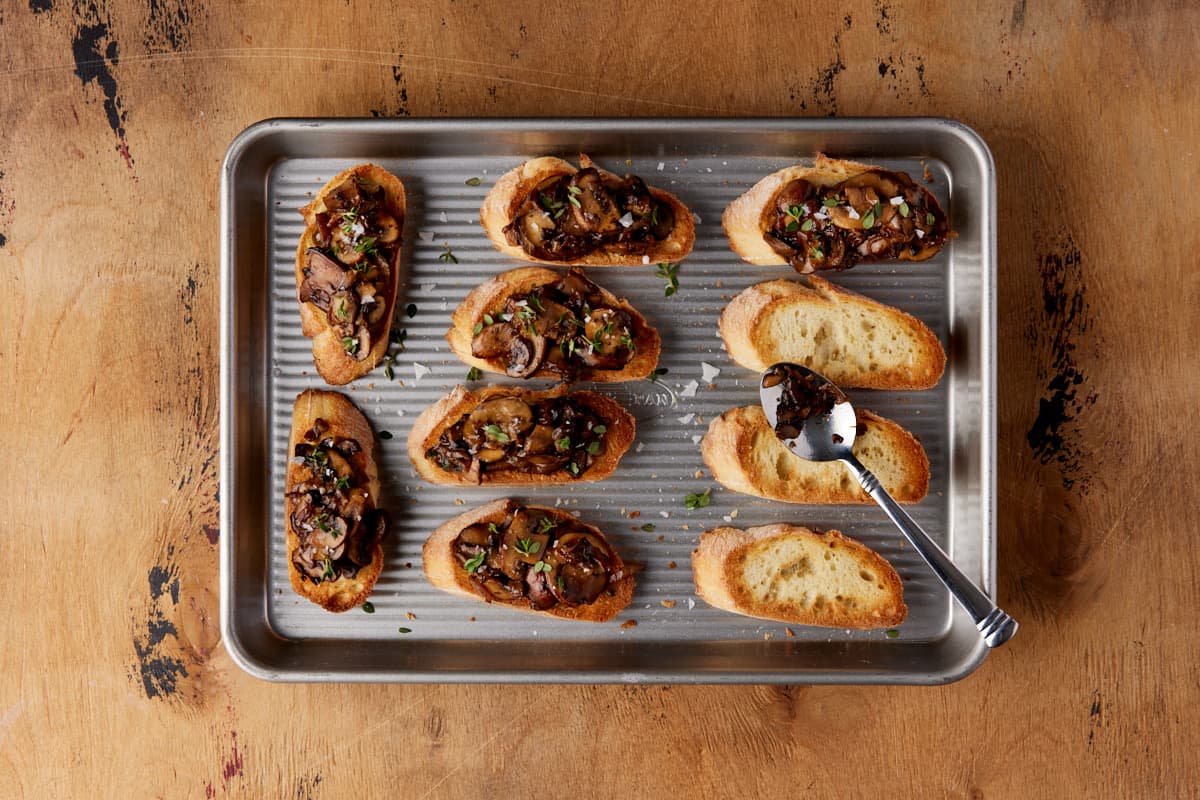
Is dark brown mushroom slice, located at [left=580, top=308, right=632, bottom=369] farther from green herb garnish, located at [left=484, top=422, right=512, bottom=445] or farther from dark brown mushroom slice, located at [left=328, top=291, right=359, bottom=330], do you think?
dark brown mushroom slice, located at [left=328, top=291, right=359, bottom=330]

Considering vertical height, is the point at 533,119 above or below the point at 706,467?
above

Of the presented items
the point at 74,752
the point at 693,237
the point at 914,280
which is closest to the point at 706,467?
the point at 693,237

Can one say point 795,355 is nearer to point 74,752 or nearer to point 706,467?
point 706,467

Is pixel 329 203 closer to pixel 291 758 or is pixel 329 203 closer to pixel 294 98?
pixel 294 98

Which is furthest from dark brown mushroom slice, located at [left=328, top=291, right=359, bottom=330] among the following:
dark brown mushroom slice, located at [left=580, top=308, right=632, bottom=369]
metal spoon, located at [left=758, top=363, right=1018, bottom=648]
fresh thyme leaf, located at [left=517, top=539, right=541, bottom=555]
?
metal spoon, located at [left=758, top=363, right=1018, bottom=648]

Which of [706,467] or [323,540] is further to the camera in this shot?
[706,467]

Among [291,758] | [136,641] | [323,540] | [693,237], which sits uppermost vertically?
[693,237]

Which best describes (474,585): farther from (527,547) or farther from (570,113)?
(570,113)
